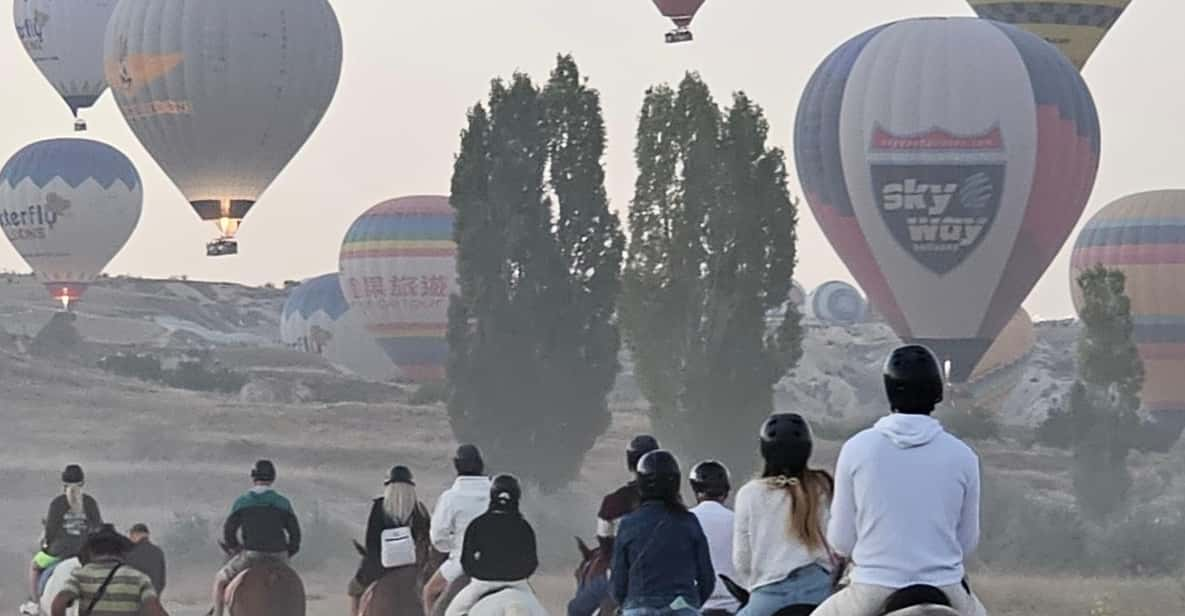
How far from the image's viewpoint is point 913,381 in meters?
9.58

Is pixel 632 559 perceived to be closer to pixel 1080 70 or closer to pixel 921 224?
pixel 921 224

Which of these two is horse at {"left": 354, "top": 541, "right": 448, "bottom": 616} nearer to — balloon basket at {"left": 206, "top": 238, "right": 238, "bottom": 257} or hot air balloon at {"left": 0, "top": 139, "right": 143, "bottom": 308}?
balloon basket at {"left": 206, "top": 238, "right": 238, "bottom": 257}

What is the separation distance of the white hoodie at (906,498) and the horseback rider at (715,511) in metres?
3.03

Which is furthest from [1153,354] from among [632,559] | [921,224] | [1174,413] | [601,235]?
[632,559]

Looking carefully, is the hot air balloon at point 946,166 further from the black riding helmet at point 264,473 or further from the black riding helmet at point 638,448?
the black riding helmet at point 638,448

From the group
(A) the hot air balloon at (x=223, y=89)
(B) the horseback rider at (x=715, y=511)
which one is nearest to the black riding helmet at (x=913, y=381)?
(B) the horseback rider at (x=715, y=511)

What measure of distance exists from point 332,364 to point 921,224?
40.1 metres

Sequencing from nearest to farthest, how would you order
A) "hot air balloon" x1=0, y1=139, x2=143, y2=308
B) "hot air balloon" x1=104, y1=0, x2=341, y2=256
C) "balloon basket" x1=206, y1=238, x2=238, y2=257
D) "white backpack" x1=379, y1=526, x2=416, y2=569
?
"white backpack" x1=379, y1=526, x2=416, y2=569, "hot air balloon" x1=104, y1=0, x2=341, y2=256, "balloon basket" x1=206, y1=238, x2=238, y2=257, "hot air balloon" x1=0, y1=139, x2=143, y2=308

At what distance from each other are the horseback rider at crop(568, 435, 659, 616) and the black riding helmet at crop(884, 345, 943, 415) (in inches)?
186

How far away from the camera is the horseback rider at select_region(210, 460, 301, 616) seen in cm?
1797

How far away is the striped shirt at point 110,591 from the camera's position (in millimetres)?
14164

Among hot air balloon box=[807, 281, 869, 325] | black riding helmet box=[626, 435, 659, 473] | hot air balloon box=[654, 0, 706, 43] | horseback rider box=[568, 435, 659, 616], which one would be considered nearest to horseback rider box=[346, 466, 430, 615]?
horseback rider box=[568, 435, 659, 616]

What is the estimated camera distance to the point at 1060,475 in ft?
206

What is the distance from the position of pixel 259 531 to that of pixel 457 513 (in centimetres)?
194
